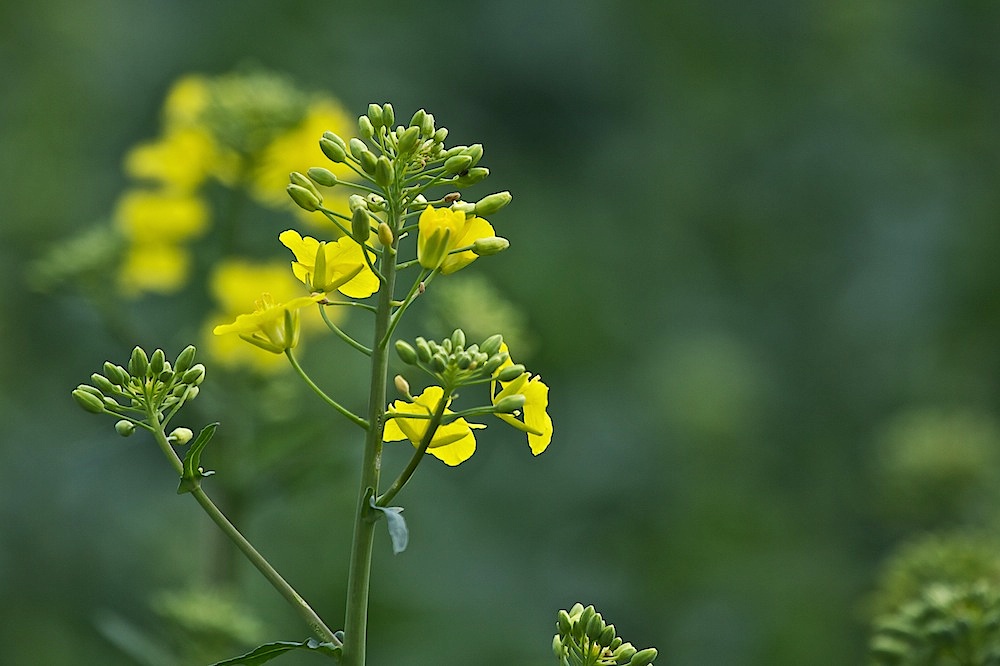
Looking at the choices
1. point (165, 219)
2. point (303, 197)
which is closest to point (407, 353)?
point (303, 197)

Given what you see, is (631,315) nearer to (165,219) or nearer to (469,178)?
(165,219)

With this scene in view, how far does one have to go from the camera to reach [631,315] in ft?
17.9

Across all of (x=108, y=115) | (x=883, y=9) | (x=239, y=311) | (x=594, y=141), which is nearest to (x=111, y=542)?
(x=239, y=311)

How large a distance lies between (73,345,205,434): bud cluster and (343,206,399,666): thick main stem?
0.77 ft

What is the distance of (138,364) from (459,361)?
39cm

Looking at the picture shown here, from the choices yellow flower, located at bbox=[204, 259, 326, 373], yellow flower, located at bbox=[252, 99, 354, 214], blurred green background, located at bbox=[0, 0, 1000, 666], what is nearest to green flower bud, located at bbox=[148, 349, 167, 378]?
yellow flower, located at bbox=[204, 259, 326, 373]

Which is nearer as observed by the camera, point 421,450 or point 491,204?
point 421,450

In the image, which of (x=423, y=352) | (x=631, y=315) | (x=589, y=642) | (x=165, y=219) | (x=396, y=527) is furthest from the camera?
(x=631, y=315)

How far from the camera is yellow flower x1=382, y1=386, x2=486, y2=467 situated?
1.49 meters

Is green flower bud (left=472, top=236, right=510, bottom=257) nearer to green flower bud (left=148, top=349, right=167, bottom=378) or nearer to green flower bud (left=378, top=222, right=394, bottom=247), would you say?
green flower bud (left=378, top=222, right=394, bottom=247)

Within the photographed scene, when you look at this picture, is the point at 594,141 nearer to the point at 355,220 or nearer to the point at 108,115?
the point at 108,115

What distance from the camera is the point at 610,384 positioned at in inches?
203

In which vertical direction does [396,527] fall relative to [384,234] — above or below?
below

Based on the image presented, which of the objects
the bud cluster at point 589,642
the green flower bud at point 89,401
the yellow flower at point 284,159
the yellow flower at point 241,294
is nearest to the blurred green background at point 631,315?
the yellow flower at point 241,294
